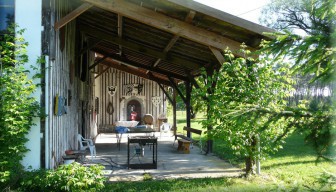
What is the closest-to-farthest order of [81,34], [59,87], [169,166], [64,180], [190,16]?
[64,180] < [190,16] < [59,87] < [169,166] < [81,34]

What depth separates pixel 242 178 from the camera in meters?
6.93

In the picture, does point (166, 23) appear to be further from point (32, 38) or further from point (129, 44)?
point (129, 44)

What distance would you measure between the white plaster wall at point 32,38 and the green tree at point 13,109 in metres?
0.16

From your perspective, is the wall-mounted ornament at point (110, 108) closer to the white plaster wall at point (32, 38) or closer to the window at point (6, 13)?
the window at point (6, 13)

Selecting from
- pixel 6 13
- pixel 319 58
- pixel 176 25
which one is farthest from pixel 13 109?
pixel 319 58

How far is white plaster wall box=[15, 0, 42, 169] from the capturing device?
5.91m

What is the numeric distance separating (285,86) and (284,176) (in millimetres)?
1938

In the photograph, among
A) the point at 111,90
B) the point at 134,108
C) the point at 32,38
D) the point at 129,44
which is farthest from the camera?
the point at 134,108

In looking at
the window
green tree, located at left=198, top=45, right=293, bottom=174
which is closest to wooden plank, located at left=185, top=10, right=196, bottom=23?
green tree, located at left=198, top=45, right=293, bottom=174

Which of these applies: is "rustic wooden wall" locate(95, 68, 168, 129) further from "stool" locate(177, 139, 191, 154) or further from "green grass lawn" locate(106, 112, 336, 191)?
"green grass lawn" locate(106, 112, 336, 191)

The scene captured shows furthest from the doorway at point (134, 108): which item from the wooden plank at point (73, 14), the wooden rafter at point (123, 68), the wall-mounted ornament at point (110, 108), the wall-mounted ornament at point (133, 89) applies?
the wooden plank at point (73, 14)

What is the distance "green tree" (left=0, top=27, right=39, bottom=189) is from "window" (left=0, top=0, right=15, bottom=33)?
48 cm

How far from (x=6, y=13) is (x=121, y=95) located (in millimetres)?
13942

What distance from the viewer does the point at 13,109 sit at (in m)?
5.29
